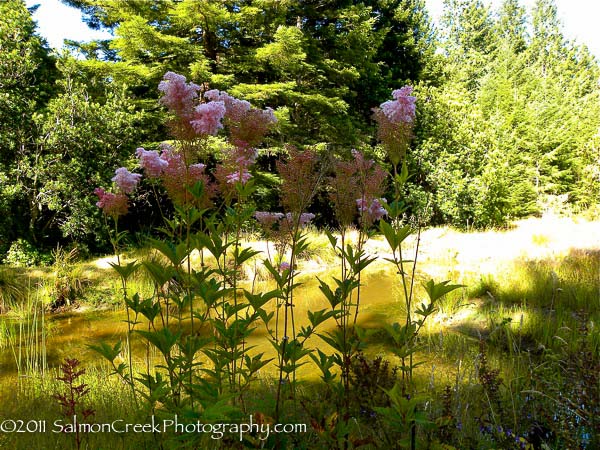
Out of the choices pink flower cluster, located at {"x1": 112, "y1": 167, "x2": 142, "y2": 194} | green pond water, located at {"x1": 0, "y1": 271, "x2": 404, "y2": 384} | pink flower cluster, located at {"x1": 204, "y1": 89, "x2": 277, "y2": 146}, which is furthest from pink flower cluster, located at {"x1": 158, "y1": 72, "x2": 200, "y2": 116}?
green pond water, located at {"x1": 0, "y1": 271, "x2": 404, "y2": 384}

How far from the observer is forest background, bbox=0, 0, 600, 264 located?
27.3 feet

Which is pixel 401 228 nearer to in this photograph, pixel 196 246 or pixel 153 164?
pixel 196 246

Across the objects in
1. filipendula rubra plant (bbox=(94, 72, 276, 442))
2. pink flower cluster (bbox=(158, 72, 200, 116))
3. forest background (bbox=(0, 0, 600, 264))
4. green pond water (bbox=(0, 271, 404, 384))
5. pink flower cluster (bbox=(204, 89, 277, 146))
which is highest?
forest background (bbox=(0, 0, 600, 264))

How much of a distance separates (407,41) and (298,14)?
560cm

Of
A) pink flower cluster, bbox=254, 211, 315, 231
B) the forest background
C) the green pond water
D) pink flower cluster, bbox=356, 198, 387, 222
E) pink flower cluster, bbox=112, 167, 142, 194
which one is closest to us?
pink flower cluster, bbox=356, 198, 387, 222

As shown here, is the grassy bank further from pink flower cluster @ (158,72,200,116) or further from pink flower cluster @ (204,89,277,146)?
pink flower cluster @ (158,72,200,116)

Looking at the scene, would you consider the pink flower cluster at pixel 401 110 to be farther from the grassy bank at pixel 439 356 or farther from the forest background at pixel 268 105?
the forest background at pixel 268 105

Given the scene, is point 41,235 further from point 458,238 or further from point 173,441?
point 458,238

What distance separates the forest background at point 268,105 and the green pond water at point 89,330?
176cm

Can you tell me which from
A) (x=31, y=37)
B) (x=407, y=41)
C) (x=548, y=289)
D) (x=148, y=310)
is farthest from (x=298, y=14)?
(x=148, y=310)

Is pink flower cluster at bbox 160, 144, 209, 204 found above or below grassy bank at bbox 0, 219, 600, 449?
above

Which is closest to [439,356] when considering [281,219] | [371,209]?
[371,209]

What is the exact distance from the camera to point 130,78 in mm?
10938

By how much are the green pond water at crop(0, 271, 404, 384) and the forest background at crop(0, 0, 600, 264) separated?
1759 mm
